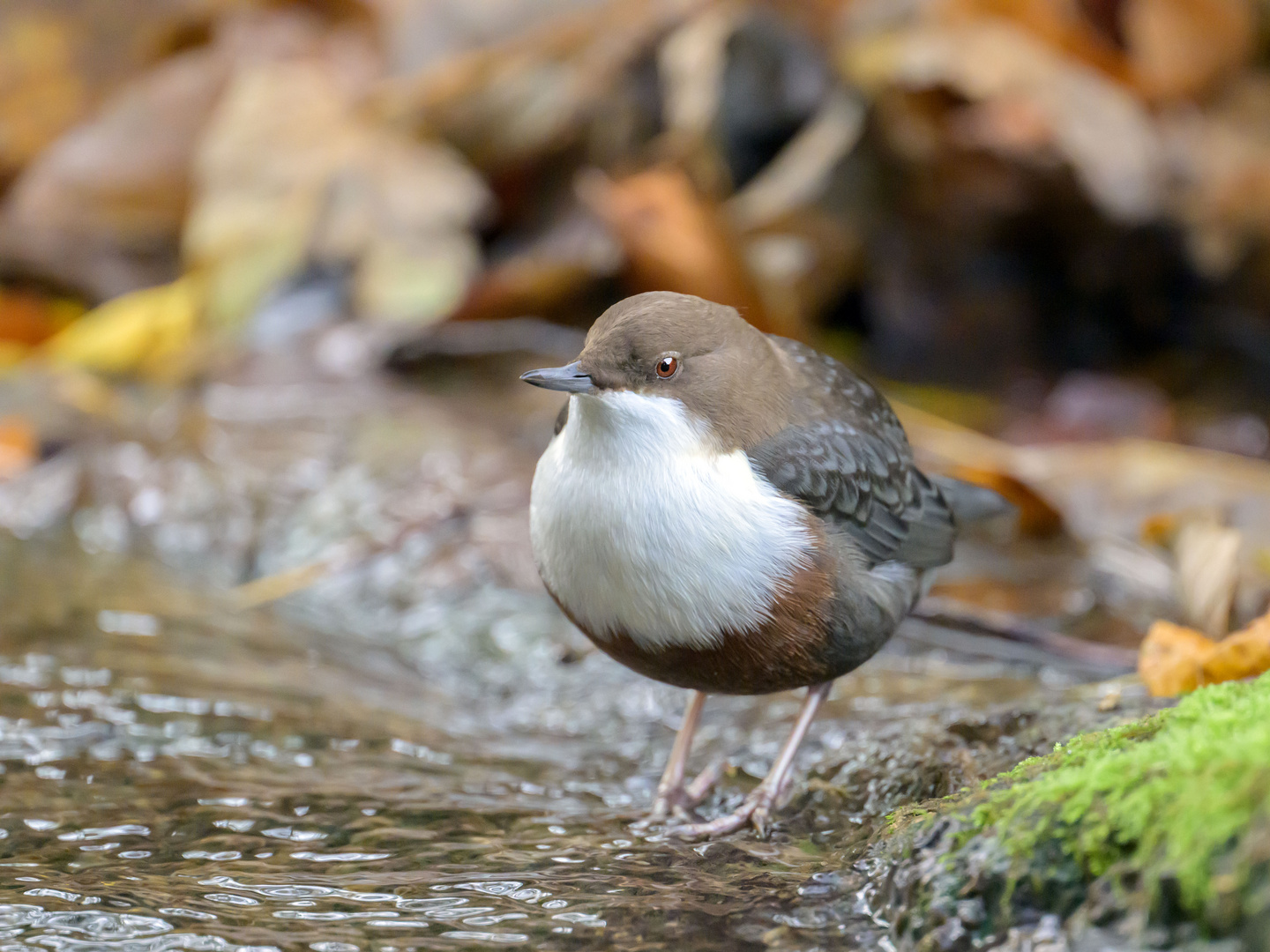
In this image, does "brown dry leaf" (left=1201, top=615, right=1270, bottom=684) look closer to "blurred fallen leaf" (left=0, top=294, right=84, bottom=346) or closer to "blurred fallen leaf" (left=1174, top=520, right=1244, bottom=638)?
"blurred fallen leaf" (left=1174, top=520, right=1244, bottom=638)

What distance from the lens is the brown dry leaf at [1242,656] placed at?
96.5 inches

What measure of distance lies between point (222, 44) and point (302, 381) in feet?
10.7

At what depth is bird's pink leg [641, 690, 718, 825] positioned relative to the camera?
8.20ft

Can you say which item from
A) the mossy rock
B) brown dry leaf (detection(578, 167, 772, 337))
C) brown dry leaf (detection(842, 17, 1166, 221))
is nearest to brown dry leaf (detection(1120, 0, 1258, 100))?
brown dry leaf (detection(842, 17, 1166, 221))

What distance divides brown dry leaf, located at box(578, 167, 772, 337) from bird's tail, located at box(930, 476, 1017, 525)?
1.88 metres

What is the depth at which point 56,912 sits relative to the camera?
5.86ft

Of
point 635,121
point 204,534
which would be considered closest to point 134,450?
point 204,534

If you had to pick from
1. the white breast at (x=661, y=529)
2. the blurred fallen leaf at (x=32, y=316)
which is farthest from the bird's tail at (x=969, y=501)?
the blurred fallen leaf at (x=32, y=316)

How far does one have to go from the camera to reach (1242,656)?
2.47 metres

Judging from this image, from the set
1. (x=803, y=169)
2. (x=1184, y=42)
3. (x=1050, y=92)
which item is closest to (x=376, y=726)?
(x=803, y=169)

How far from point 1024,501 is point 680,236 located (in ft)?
5.61

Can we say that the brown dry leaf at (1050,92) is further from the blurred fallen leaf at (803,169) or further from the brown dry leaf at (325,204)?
the brown dry leaf at (325,204)

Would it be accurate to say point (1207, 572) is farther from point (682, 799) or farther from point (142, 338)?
point (142, 338)

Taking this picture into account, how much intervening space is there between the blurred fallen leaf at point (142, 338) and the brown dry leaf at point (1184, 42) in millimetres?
4527
